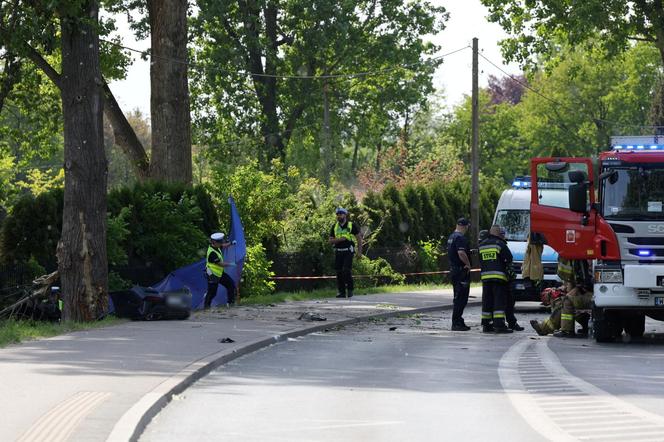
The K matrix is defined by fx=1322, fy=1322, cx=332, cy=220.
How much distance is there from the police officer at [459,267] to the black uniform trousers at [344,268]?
7090mm

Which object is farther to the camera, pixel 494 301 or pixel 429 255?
pixel 429 255

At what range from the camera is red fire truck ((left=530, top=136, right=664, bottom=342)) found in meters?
19.5

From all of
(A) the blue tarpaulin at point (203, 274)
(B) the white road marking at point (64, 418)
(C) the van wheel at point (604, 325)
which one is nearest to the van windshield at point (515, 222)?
(A) the blue tarpaulin at point (203, 274)

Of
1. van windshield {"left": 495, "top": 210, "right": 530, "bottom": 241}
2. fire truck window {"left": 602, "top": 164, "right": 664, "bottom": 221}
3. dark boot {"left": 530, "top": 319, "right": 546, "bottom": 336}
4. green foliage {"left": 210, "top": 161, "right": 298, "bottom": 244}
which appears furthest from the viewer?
van windshield {"left": 495, "top": 210, "right": 530, "bottom": 241}

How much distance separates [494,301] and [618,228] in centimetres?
297

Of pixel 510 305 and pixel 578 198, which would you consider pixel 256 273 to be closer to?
pixel 510 305

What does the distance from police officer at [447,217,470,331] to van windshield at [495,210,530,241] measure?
765 cm

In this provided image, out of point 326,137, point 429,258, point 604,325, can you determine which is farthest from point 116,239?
point 326,137

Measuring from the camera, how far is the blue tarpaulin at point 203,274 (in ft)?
80.8

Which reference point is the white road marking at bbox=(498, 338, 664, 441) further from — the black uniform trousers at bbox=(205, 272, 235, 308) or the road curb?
the black uniform trousers at bbox=(205, 272, 235, 308)

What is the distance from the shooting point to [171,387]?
12.4 meters

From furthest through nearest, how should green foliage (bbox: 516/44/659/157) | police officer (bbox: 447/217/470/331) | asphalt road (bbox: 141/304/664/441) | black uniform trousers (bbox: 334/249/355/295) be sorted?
green foliage (bbox: 516/44/659/157) < black uniform trousers (bbox: 334/249/355/295) < police officer (bbox: 447/217/470/331) < asphalt road (bbox: 141/304/664/441)

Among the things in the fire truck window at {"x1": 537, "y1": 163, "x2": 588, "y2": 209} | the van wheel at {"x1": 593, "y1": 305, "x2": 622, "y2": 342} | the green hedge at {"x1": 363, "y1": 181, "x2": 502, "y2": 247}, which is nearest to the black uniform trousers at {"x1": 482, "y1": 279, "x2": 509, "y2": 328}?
the fire truck window at {"x1": 537, "y1": 163, "x2": 588, "y2": 209}

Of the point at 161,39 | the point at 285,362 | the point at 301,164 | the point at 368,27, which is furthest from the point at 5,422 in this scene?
the point at 301,164
